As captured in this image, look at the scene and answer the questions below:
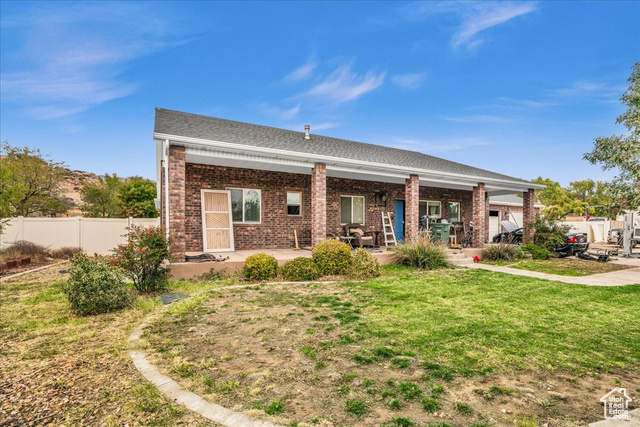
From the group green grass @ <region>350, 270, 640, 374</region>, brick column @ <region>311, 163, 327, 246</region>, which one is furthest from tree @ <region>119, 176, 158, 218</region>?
green grass @ <region>350, 270, 640, 374</region>

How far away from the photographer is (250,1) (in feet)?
36.2

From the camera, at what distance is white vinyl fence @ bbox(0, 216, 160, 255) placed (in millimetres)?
13016

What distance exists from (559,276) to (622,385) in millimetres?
7735

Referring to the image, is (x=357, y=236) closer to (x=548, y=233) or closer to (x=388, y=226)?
(x=388, y=226)

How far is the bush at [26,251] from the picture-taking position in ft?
38.6

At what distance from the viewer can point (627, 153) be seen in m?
9.50

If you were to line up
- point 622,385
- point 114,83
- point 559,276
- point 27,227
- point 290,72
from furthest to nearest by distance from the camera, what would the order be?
point 290,72 < point 114,83 < point 27,227 < point 559,276 < point 622,385

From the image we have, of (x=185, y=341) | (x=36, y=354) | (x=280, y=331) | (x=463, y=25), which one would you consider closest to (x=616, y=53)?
(x=463, y=25)

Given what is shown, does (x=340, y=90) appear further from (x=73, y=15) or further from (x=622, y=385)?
(x=622, y=385)

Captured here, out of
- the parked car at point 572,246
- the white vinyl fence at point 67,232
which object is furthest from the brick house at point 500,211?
the white vinyl fence at point 67,232

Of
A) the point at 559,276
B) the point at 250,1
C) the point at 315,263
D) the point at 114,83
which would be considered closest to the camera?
the point at 315,263

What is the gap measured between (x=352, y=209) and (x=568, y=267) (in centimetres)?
827

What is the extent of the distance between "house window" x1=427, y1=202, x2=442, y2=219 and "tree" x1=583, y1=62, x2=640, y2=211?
7.17 m

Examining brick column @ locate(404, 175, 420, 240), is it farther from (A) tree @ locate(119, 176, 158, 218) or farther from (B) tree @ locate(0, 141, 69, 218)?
(A) tree @ locate(119, 176, 158, 218)
